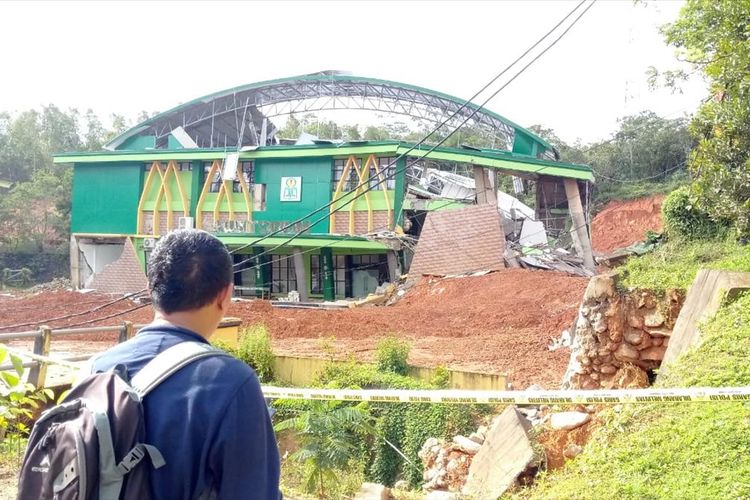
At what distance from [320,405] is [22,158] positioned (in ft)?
185

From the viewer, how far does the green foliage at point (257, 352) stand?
10.9m

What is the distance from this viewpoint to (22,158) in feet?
177

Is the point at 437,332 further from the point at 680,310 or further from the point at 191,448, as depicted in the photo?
the point at 191,448

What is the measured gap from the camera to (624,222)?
41.0m

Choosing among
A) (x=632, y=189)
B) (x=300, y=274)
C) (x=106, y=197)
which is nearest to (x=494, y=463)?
(x=300, y=274)

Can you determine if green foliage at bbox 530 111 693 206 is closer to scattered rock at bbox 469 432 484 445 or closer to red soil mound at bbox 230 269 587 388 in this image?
red soil mound at bbox 230 269 587 388

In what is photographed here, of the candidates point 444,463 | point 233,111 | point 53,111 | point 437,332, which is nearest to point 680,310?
point 444,463

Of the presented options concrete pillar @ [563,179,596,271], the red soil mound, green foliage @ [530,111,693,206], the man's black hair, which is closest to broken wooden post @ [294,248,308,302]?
the red soil mound

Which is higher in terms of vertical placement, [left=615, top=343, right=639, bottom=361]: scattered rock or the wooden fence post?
the wooden fence post

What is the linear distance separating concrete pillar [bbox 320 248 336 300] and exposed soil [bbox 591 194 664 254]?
18462 millimetres

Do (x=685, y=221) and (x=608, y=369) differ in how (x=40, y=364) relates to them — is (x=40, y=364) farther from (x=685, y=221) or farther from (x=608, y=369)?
(x=685, y=221)

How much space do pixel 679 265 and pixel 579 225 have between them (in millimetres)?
16562

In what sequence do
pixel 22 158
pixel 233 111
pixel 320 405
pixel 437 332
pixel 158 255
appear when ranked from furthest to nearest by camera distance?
pixel 22 158 → pixel 233 111 → pixel 437 332 → pixel 320 405 → pixel 158 255

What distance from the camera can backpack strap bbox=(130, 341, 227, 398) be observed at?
1613 millimetres
